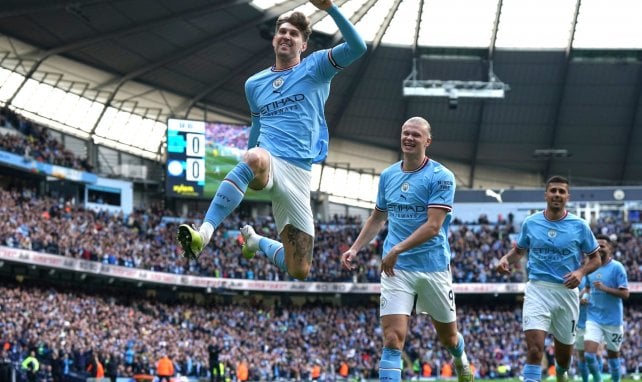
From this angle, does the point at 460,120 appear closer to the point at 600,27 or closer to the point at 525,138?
the point at 525,138

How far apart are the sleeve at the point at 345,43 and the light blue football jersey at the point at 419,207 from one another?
173 cm

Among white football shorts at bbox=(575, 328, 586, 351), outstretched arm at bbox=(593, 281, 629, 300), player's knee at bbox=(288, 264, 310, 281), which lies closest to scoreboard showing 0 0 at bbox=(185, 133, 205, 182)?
white football shorts at bbox=(575, 328, 586, 351)

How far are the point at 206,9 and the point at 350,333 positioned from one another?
19.5 m

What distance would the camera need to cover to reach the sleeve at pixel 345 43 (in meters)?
9.84

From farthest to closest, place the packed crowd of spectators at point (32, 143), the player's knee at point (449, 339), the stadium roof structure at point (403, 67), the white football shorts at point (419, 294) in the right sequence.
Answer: the packed crowd of spectators at point (32, 143)
the stadium roof structure at point (403, 67)
the player's knee at point (449, 339)
the white football shorts at point (419, 294)

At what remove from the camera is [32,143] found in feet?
180

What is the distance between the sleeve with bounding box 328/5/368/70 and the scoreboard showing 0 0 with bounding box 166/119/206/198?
4713 cm

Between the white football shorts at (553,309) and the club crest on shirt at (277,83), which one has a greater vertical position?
the club crest on shirt at (277,83)

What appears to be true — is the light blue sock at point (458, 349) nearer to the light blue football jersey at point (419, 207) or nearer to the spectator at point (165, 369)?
the light blue football jersey at point (419, 207)

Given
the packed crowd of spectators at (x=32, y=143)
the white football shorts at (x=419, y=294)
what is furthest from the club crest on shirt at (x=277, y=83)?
the packed crowd of spectators at (x=32, y=143)

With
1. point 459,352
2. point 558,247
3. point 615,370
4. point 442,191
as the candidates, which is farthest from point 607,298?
point 442,191

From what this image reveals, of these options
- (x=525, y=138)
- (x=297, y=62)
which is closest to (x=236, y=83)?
(x=525, y=138)

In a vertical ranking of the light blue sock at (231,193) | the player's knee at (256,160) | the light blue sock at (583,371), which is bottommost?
the light blue sock at (583,371)

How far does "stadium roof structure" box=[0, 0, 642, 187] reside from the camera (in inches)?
2041
